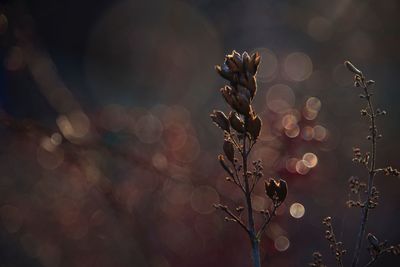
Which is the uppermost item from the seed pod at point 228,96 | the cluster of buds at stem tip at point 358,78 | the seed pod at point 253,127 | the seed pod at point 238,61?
the cluster of buds at stem tip at point 358,78

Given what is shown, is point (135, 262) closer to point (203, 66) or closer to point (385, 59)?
point (385, 59)

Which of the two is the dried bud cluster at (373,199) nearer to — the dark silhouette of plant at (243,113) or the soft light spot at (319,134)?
the dark silhouette of plant at (243,113)

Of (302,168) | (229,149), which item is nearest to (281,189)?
(229,149)

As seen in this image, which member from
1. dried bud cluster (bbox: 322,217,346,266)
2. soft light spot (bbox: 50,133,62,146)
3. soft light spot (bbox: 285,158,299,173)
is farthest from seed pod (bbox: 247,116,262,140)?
soft light spot (bbox: 285,158,299,173)

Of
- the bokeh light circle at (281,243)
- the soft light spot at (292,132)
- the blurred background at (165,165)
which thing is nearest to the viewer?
the bokeh light circle at (281,243)

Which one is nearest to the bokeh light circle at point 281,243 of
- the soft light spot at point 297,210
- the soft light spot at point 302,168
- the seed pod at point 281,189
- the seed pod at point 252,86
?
the soft light spot at point 297,210

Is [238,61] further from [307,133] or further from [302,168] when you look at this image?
[307,133]

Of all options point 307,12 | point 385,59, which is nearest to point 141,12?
point 307,12
